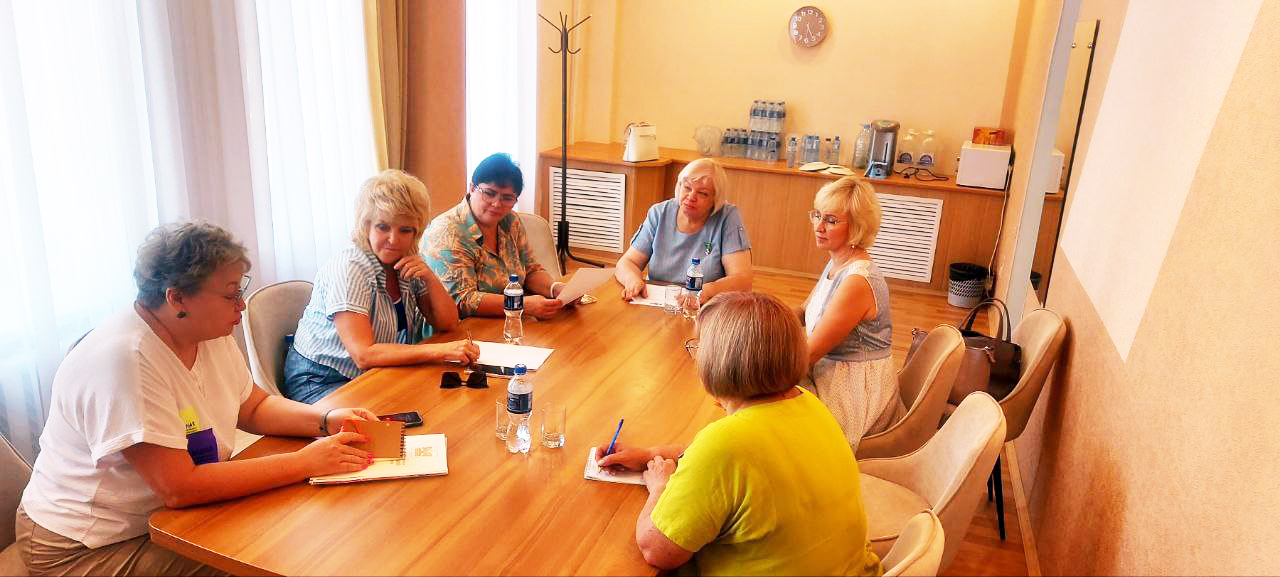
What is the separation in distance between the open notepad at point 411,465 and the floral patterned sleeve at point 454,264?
997 mm

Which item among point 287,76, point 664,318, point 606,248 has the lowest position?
point 606,248

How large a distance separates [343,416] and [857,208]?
1679 mm

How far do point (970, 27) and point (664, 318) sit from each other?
4.27 m

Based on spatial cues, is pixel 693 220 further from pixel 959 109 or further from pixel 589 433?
pixel 959 109

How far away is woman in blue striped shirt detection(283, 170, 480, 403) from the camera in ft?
7.59

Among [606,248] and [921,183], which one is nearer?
[921,183]

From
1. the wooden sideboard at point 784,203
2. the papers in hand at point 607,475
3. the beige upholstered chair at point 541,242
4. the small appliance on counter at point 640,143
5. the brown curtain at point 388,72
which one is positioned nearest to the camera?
the papers in hand at point 607,475

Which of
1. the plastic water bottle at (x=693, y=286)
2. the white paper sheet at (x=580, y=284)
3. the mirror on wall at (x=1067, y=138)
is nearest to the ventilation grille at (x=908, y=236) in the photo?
the mirror on wall at (x=1067, y=138)

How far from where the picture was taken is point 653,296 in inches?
126

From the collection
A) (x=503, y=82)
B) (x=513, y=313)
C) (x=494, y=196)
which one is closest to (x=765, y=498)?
(x=513, y=313)

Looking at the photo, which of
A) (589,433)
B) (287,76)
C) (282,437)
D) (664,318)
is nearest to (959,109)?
(664,318)

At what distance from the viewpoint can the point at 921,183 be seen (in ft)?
18.8

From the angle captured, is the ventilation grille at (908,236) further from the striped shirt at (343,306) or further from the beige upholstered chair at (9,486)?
the beige upholstered chair at (9,486)

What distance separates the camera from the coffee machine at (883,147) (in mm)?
5883
